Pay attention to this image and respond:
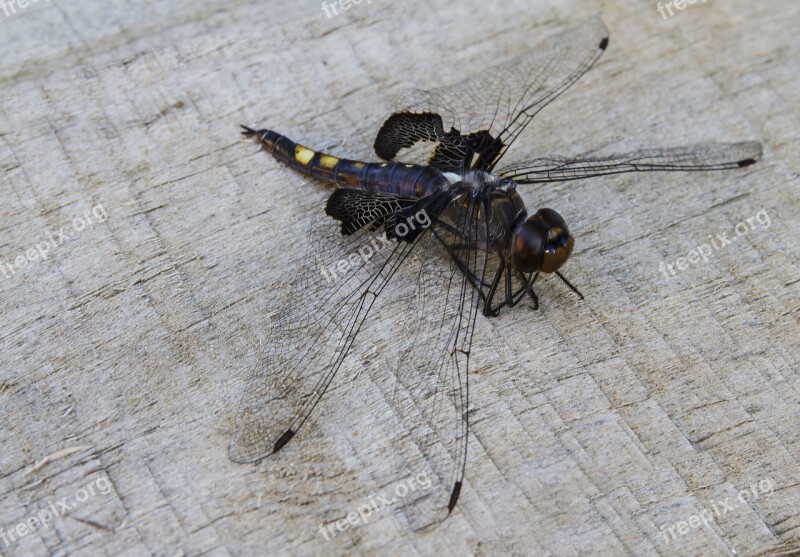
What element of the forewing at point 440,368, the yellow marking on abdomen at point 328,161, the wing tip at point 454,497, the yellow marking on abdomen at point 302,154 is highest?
the yellow marking on abdomen at point 302,154

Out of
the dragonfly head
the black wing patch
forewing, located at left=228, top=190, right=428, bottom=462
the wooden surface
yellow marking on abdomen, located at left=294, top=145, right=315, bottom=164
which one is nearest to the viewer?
the wooden surface

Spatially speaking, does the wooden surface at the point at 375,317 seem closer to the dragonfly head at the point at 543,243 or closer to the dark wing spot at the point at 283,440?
the dark wing spot at the point at 283,440

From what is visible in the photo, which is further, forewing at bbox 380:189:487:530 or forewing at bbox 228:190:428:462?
forewing at bbox 228:190:428:462

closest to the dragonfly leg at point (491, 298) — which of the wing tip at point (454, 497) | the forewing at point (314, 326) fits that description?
the forewing at point (314, 326)

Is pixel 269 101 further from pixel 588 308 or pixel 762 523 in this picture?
pixel 762 523

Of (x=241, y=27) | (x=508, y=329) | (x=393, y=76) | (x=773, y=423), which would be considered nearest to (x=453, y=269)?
(x=508, y=329)

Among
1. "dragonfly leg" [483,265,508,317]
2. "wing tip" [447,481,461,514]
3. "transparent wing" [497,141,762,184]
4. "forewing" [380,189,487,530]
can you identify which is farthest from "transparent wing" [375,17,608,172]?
"wing tip" [447,481,461,514]

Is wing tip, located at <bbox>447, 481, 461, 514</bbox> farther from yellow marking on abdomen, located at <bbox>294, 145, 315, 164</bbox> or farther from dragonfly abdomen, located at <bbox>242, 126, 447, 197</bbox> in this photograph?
yellow marking on abdomen, located at <bbox>294, 145, 315, 164</bbox>
